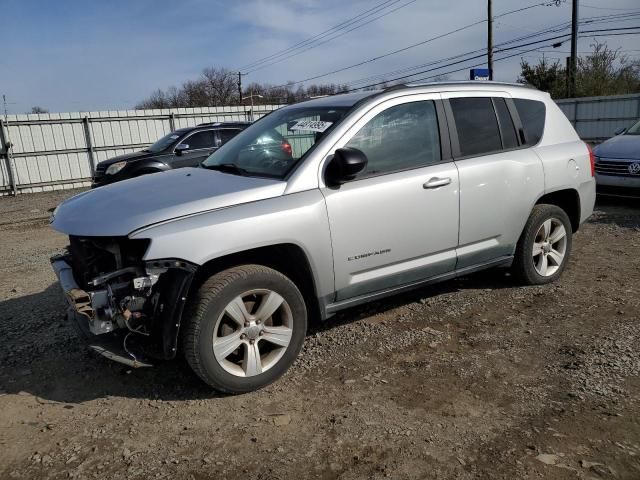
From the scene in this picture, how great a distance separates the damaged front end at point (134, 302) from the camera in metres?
2.89

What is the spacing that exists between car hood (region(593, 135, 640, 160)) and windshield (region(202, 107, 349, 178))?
252 inches

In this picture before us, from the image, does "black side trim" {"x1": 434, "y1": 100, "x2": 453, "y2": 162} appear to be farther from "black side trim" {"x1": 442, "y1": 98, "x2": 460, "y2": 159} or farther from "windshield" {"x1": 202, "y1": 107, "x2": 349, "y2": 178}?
"windshield" {"x1": 202, "y1": 107, "x2": 349, "y2": 178}

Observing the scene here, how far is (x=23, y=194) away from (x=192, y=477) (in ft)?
54.4

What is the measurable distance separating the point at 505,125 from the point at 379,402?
2705 mm

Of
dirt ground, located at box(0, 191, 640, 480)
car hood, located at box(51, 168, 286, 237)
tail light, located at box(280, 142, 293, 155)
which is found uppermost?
tail light, located at box(280, 142, 293, 155)

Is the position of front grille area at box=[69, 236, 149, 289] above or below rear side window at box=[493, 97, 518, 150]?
below

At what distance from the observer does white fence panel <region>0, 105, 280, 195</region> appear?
53.1 ft

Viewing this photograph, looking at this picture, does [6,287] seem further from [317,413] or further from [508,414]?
[508,414]

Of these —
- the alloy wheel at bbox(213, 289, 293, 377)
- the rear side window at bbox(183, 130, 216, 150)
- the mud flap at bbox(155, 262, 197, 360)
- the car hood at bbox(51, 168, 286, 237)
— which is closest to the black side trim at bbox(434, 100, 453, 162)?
the car hood at bbox(51, 168, 286, 237)

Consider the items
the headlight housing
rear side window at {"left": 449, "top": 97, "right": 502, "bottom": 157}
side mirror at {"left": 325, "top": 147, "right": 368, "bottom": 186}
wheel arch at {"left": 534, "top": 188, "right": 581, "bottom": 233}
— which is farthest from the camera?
the headlight housing

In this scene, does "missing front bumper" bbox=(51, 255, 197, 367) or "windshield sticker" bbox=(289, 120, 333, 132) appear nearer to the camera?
"missing front bumper" bbox=(51, 255, 197, 367)

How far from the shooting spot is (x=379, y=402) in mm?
3094

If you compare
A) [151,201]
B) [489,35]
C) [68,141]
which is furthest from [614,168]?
[489,35]

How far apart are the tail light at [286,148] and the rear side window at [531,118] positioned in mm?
2179
